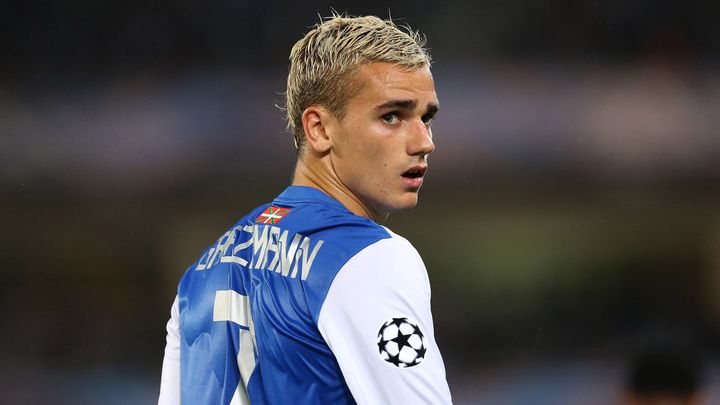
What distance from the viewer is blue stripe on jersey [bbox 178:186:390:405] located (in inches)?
48.8

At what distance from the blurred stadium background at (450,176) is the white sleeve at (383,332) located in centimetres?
309

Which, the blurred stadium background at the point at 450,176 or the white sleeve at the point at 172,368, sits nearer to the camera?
the white sleeve at the point at 172,368

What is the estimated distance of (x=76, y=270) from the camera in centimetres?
435

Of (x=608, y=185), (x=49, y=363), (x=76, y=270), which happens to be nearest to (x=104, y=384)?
(x=49, y=363)

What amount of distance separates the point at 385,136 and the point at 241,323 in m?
0.38

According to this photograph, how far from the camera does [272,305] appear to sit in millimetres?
1273

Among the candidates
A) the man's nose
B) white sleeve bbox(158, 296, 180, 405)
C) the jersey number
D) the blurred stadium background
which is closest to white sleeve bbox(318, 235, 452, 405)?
the jersey number

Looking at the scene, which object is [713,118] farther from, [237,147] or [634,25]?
[237,147]

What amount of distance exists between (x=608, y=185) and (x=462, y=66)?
0.98m

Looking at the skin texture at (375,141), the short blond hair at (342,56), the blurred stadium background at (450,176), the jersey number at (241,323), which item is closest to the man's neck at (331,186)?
the skin texture at (375,141)

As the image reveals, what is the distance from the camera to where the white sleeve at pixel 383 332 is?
3.84ft

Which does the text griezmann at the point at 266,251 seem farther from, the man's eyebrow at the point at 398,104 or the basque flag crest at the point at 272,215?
the man's eyebrow at the point at 398,104

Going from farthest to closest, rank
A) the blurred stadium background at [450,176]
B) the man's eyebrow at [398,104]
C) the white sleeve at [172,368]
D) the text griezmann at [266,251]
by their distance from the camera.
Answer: the blurred stadium background at [450,176] < the white sleeve at [172,368] < the man's eyebrow at [398,104] < the text griezmann at [266,251]

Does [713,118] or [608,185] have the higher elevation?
[713,118]
